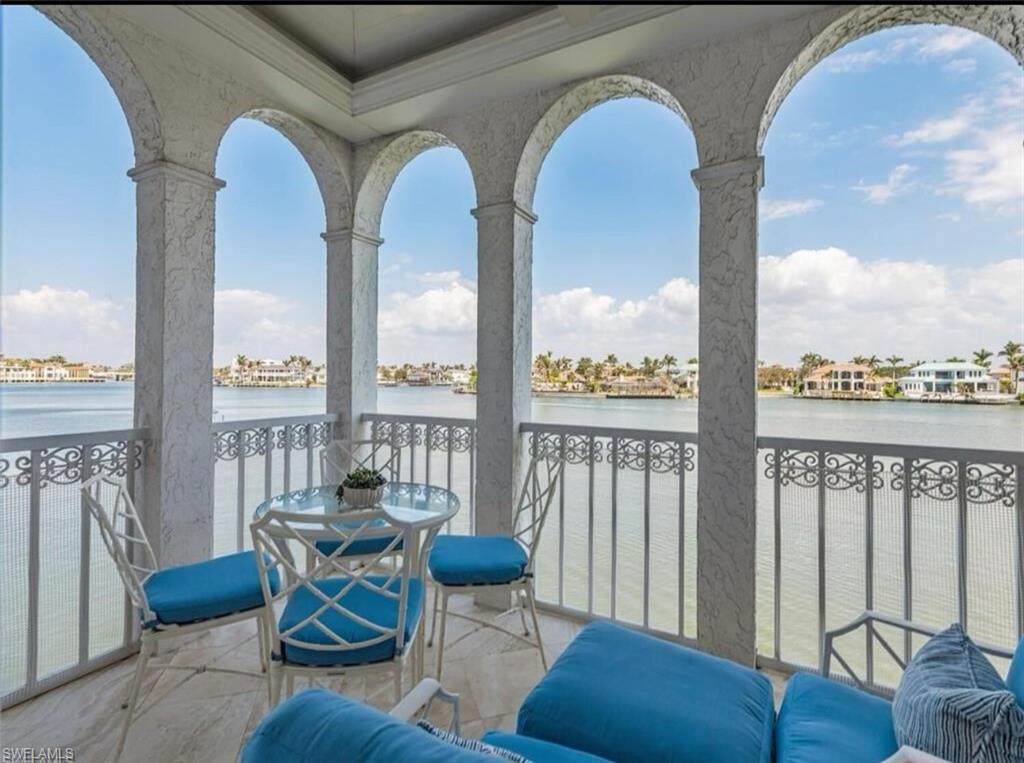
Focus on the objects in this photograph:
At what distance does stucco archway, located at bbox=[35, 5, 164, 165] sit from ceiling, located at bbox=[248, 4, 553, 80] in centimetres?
67

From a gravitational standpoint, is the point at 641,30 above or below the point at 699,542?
above

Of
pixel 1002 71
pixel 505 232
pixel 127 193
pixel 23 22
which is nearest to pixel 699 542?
pixel 505 232

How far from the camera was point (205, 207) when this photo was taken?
2.60 m

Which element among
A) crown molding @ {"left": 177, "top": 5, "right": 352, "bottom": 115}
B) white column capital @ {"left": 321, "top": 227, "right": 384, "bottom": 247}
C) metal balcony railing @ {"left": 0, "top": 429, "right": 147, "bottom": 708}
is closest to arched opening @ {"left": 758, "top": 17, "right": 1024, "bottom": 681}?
crown molding @ {"left": 177, "top": 5, "right": 352, "bottom": 115}

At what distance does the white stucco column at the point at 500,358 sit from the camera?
292 cm

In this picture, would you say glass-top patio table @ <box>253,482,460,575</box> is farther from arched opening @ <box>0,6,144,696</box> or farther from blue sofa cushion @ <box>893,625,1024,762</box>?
blue sofa cushion @ <box>893,625,1024,762</box>

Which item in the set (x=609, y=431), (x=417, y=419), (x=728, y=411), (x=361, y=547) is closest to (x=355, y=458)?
(x=417, y=419)

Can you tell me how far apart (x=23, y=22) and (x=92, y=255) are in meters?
1.43

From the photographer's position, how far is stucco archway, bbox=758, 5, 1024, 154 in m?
2.03

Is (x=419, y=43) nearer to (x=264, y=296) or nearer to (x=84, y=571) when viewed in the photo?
(x=84, y=571)

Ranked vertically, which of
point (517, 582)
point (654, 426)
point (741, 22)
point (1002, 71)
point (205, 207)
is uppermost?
point (741, 22)

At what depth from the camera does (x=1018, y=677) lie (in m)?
1.07

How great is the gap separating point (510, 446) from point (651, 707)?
1.75m

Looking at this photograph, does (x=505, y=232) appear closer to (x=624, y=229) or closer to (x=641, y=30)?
(x=641, y=30)
